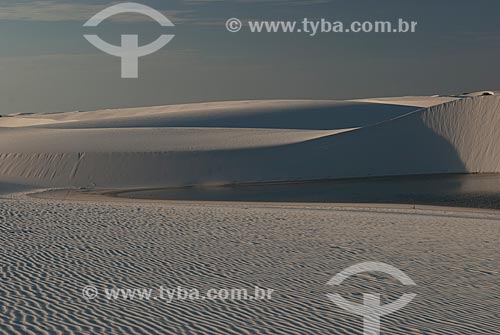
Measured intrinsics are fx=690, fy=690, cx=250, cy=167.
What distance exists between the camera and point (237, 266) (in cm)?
1185

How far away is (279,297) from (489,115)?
36219 millimetres

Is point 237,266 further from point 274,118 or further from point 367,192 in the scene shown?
point 274,118

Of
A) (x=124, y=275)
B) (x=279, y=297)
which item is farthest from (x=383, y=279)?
(x=124, y=275)

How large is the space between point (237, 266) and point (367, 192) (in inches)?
726

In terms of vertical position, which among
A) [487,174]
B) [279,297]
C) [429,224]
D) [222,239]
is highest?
[487,174]

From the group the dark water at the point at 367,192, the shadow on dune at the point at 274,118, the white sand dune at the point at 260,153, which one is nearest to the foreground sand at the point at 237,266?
the dark water at the point at 367,192

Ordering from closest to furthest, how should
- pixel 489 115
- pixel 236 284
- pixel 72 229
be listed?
pixel 236 284, pixel 72 229, pixel 489 115

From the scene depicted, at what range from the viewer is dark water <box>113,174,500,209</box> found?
86.5 feet

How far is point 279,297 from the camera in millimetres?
9656

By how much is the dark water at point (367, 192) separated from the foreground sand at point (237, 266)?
19.3ft

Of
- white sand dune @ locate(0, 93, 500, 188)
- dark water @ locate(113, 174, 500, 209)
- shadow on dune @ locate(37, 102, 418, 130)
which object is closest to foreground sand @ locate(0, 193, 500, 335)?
dark water @ locate(113, 174, 500, 209)

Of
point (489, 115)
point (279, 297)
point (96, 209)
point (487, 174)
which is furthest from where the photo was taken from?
point (489, 115)

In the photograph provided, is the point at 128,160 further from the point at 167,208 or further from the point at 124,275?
the point at 124,275

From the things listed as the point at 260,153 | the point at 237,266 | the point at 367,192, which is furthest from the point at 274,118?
the point at 237,266
